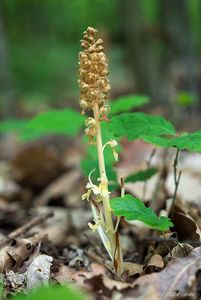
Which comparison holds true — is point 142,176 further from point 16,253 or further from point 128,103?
point 16,253

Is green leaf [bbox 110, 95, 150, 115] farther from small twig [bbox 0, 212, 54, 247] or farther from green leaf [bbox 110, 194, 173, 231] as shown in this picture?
green leaf [bbox 110, 194, 173, 231]

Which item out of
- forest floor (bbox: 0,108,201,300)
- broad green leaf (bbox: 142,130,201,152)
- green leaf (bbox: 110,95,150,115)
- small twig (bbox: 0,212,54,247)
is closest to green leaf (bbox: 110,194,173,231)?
forest floor (bbox: 0,108,201,300)

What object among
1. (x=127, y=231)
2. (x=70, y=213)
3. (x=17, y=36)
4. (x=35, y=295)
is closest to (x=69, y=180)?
(x=70, y=213)

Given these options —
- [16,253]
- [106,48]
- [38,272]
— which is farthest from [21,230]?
[106,48]

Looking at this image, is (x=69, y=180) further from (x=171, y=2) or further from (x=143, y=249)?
(x=171, y=2)

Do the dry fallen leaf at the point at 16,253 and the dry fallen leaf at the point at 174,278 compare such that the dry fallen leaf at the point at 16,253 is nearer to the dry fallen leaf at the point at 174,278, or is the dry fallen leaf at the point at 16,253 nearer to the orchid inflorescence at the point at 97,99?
the orchid inflorescence at the point at 97,99

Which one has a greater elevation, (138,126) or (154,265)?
(138,126)

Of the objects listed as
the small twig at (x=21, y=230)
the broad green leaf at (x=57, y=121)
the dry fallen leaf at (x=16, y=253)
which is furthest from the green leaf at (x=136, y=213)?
the broad green leaf at (x=57, y=121)
